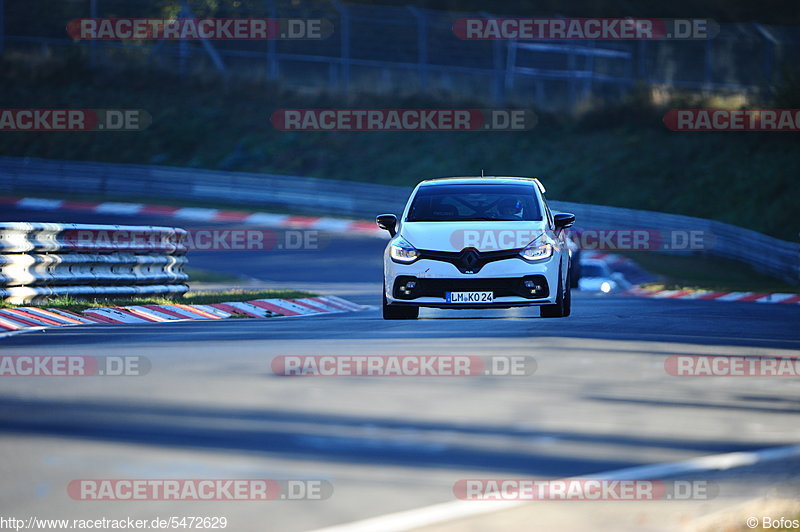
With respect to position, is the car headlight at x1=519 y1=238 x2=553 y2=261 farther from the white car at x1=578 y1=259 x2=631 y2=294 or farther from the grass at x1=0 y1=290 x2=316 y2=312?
the white car at x1=578 y1=259 x2=631 y2=294

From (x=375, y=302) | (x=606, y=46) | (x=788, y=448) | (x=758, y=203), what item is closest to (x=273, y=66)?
(x=606, y=46)

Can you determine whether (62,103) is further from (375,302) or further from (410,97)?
(375,302)

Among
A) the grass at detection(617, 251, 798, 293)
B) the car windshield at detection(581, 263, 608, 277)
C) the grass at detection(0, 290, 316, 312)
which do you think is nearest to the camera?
the grass at detection(0, 290, 316, 312)

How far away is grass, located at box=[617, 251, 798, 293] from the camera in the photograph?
33375mm

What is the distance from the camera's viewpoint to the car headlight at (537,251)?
47.8 ft

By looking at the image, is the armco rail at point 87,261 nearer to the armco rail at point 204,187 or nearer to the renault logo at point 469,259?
the renault logo at point 469,259

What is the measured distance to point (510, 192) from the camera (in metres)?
16.1

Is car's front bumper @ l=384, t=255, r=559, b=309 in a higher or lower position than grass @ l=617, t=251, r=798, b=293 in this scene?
higher

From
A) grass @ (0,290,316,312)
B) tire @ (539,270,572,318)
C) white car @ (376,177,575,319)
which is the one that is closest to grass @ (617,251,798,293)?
grass @ (0,290,316,312)

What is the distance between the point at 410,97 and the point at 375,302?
1369 inches

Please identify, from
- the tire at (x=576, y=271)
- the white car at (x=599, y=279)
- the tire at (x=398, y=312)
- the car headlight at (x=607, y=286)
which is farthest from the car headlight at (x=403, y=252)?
the car headlight at (x=607, y=286)

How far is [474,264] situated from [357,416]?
22.0 feet

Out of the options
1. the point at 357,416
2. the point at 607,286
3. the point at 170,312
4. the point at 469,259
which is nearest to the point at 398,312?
the point at 469,259

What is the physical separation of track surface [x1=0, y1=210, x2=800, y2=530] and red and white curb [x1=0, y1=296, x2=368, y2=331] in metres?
1.14
